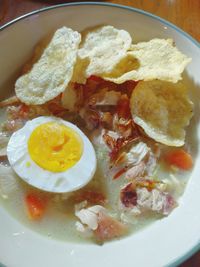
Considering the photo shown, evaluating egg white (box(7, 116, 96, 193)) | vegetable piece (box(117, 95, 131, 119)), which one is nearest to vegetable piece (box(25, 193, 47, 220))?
egg white (box(7, 116, 96, 193))

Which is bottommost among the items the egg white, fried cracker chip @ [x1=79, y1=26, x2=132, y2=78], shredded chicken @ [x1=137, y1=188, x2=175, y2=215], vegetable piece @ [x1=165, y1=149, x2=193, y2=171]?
the egg white

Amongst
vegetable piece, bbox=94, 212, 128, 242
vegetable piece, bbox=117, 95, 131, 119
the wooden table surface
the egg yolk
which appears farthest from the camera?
the wooden table surface

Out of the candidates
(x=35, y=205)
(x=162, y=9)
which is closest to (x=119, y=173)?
(x=35, y=205)

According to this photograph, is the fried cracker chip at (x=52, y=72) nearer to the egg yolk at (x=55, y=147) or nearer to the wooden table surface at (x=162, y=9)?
the egg yolk at (x=55, y=147)

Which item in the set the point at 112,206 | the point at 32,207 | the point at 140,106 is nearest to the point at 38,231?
the point at 32,207

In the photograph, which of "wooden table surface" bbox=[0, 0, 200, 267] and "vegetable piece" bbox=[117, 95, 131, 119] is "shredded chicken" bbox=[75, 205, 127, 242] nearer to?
"vegetable piece" bbox=[117, 95, 131, 119]

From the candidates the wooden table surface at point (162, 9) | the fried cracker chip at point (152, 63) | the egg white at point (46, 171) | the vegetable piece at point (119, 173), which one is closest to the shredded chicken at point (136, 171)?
the vegetable piece at point (119, 173)
